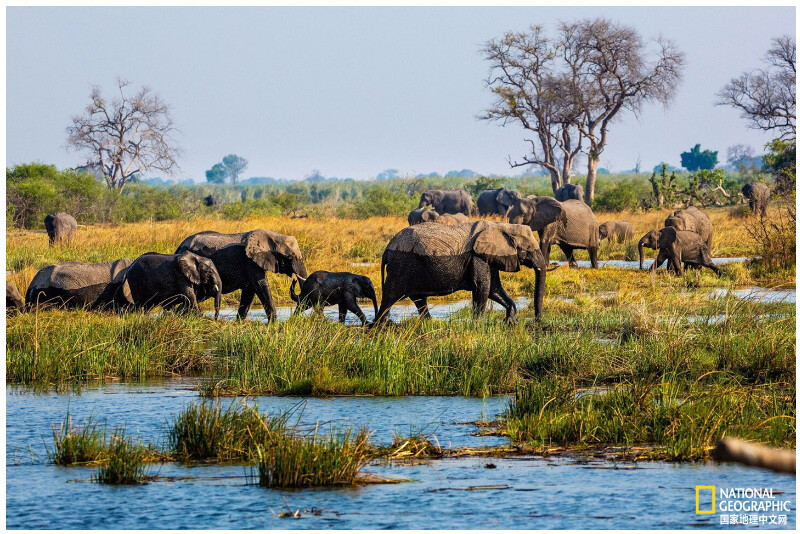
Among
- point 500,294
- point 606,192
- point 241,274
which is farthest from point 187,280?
point 606,192

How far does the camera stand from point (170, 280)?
14062mm

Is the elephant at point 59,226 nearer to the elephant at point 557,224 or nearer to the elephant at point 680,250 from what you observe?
the elephant at point 557,224

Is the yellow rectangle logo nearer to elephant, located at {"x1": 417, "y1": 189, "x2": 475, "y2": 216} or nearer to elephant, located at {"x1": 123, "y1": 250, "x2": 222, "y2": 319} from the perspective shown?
elephant, located at {"x1": 123, "y1": 250, "x2": 222, "y2": 319}

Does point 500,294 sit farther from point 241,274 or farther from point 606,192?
point 606,192

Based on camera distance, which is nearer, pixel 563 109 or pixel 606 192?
pixel 606 192

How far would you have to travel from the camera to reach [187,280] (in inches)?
549

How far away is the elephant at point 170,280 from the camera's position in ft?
45.7

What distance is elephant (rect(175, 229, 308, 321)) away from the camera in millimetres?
15023

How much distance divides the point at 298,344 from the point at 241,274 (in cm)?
492

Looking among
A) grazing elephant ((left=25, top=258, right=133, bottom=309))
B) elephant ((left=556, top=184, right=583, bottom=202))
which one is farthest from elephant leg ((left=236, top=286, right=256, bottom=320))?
elephant ((left=556, top=184, right=583, bottom=202))

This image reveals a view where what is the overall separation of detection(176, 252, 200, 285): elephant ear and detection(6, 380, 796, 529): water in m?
5.87

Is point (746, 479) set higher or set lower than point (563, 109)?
lower

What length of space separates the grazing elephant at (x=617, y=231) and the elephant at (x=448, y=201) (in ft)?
Answer: 63.4

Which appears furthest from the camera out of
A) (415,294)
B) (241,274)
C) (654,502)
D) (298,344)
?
(241,274)
